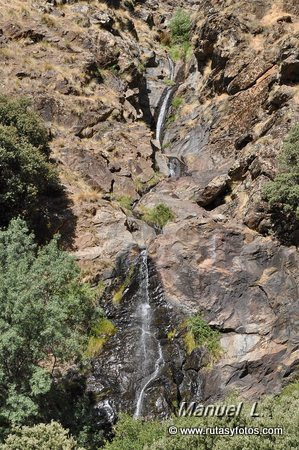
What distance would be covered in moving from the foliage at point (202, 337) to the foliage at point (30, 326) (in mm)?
5134

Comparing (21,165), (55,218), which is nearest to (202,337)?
(55,218)

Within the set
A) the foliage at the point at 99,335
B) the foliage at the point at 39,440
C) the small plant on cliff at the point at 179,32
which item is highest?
the small plant on cliff at the point at 179,32

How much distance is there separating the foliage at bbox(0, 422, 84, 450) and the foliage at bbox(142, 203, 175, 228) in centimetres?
1472

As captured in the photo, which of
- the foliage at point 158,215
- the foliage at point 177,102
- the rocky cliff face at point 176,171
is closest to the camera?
the rocky cliff face at point 176,171

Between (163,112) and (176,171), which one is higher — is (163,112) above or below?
above

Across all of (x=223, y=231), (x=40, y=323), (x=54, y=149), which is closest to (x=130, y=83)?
(x=54, y=149)

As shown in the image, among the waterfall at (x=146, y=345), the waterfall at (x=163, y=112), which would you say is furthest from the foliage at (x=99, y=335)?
the waterfall at (x=163, y=112)

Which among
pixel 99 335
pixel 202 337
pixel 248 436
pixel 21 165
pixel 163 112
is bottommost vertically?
pixel 99 335

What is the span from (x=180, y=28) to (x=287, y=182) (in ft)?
112

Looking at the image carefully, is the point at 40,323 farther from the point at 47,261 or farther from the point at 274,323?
the point at 274,323

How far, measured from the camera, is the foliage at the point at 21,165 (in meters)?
21.0

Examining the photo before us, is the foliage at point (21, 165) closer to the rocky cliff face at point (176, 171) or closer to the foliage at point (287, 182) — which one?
the rocky cliff face at point (176, 171)

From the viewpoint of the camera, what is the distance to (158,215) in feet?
84.3

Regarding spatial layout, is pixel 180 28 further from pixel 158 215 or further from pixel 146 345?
pixel 146 345
